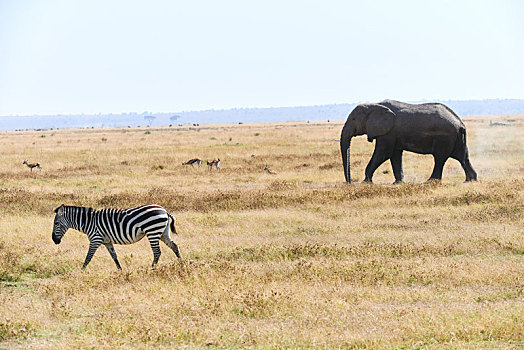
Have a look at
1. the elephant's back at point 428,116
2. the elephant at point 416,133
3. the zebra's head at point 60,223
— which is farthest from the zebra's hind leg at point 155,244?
the elephant's back at point 428,116

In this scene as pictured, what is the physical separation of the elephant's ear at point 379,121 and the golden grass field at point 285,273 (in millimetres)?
3513

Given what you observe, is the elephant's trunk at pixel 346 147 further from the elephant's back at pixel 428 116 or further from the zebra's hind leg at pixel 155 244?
the zebra's hind leg at pixel 155 244

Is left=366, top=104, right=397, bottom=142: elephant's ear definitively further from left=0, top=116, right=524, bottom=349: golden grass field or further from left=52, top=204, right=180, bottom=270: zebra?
left=52, top=204, right=180, bottom=270: zebra

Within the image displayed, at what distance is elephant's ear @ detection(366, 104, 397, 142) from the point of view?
2842 cm

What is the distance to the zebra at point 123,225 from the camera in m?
13.8

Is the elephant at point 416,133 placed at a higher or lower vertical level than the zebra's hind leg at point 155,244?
higher

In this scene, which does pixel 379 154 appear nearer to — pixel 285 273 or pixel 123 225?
pixel 285 273

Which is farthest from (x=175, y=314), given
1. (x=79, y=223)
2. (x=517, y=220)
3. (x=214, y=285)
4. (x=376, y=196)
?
(x=376, y=196)

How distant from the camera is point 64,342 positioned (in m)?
9.63

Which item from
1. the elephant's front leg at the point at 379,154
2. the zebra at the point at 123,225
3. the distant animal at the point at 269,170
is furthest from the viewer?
the distant animal at the point at 269,170

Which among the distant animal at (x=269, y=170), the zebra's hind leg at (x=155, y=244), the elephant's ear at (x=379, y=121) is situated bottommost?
the distant animal at (x=269, y=170)

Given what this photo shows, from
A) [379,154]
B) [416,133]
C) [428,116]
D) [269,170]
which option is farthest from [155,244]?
[269,170]

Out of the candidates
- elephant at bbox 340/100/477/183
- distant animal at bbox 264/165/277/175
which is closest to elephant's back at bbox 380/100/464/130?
elephant at bbox 340/100/477/183

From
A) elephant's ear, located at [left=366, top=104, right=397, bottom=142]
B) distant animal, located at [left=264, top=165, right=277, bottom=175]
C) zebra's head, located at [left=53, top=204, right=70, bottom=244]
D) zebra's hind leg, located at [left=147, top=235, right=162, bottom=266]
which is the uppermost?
elephant's ear, located at [left=366, top=104, right=397, bottom=142]
